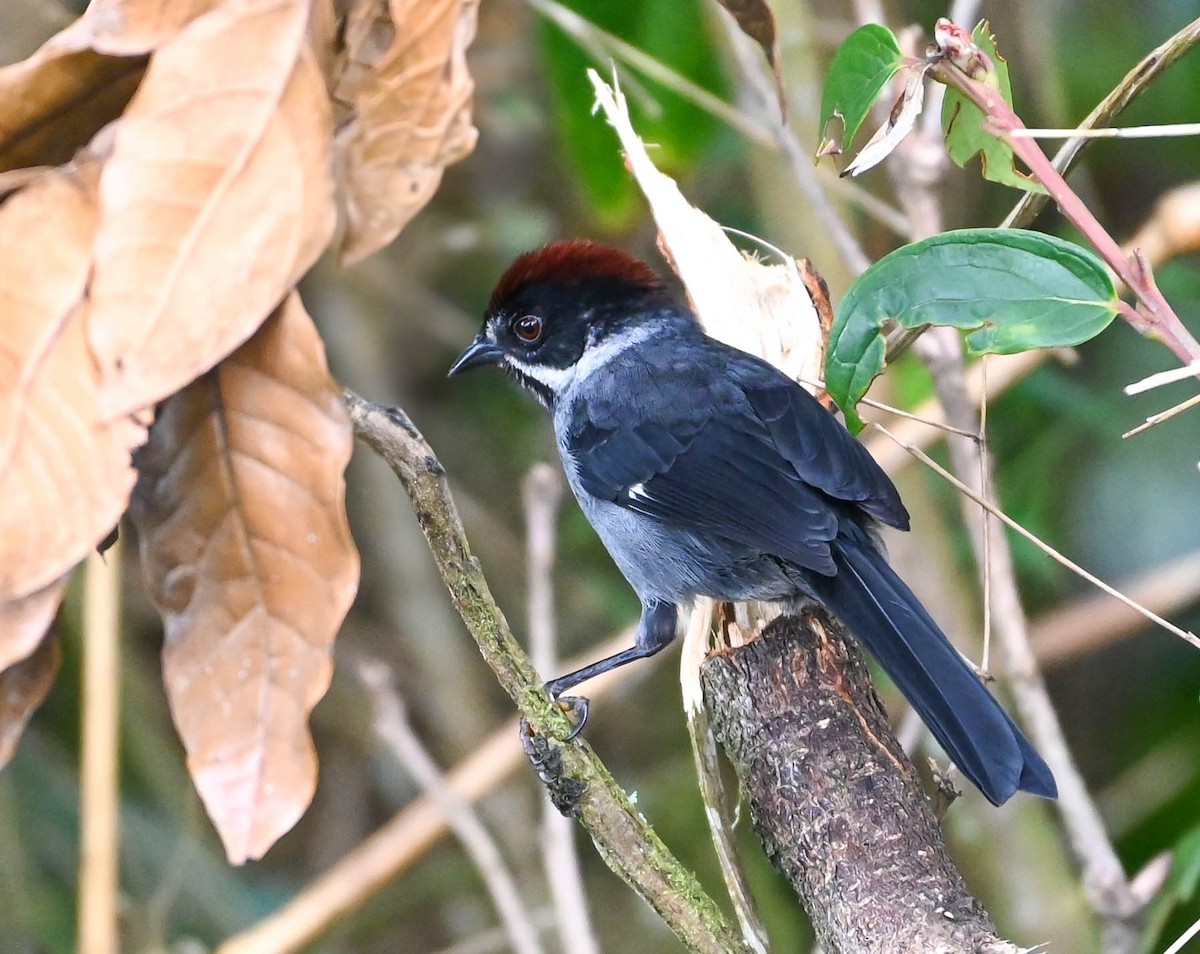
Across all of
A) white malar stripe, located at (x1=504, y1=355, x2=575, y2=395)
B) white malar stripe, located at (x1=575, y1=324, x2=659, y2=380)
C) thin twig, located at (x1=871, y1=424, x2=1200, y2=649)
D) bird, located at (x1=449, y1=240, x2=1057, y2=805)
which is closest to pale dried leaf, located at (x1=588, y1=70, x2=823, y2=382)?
bird, located at (x1=449, y1=240, x2=1057, y2=805)

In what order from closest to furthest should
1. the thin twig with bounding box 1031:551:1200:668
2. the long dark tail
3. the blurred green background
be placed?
the long dark tail → the blurred green background → the thin twig with bounding box 1031:551:1200:668

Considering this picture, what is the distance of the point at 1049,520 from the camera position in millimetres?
3900

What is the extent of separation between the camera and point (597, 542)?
182 inches

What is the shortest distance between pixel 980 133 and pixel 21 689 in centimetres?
130

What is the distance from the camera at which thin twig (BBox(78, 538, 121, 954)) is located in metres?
2.61

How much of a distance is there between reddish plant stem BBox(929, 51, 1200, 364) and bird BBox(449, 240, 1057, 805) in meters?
0.74

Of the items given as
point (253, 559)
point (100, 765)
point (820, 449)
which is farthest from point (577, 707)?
point (253, 559)

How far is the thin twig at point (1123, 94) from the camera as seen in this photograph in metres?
1.80

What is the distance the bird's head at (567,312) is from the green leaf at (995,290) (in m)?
1.41

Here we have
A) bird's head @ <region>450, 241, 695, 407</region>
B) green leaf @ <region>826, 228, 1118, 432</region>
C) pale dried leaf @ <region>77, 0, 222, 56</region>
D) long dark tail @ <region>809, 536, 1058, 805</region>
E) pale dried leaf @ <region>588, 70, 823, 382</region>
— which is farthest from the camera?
bird's head @ <region>450, 241, 695, 407</region>

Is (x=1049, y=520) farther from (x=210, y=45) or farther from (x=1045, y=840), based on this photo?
(x=210, y=45)

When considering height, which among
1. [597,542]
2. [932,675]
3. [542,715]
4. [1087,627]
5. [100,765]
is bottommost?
[597,542]

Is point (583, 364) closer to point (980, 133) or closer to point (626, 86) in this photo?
point (626, 86)

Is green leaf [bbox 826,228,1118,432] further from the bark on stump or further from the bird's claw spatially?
the bird's claw
